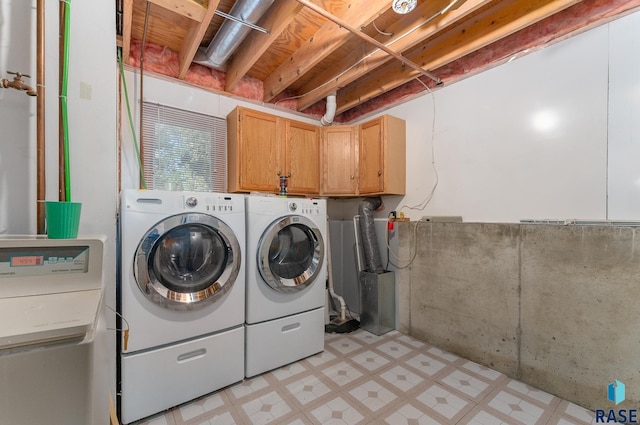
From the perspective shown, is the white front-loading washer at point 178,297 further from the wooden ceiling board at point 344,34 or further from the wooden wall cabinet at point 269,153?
the wooden ceiling board at point 344,34

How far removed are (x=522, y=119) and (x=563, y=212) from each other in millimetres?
757

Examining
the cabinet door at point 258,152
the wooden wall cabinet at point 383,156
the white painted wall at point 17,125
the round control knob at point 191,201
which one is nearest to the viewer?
the white painted wall at point 17,125

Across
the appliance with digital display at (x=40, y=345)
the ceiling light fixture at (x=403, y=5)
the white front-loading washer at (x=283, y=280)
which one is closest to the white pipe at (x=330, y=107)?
the white front-loading washer at (x=283, y=280)

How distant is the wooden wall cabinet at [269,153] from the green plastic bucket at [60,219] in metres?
1.54

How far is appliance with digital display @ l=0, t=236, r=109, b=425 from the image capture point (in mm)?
620

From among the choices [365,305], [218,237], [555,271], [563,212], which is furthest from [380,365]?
[563,212]

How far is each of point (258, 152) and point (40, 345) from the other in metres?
2.20

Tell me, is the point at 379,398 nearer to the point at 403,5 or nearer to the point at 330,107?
the point at 403,5

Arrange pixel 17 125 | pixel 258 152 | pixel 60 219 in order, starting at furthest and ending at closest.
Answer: pixel 258 152 → pixel 17 125 → pixel 60 219

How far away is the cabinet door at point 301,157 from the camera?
285 cm

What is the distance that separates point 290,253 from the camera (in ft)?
7.55

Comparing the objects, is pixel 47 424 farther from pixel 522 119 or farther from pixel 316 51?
pixel 522 119

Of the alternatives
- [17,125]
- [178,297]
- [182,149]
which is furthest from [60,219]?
[182,149]

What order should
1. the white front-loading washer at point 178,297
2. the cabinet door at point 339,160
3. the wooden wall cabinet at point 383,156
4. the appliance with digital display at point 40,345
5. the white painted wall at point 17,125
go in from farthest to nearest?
the cabinet door at point 339,160 → the wooden wall cabinet at point 383,156 → the white front-loading washer at point 178,297 → the white painted wall at point 17,125 → the appliance with digital display at point 40,345
